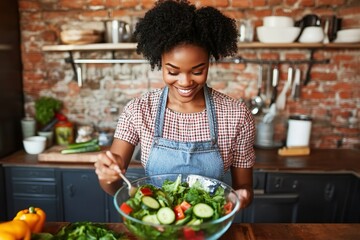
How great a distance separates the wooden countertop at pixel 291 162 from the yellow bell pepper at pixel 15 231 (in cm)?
124

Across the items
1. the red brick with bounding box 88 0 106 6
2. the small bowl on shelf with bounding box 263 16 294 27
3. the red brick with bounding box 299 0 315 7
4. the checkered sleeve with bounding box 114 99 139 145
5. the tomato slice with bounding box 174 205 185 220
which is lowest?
the tomato slice with bounding box 174 205 185 220

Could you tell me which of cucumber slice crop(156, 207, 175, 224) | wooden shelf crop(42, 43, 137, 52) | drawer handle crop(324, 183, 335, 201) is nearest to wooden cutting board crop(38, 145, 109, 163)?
wooden shelf crop(42, 43, 137, 52)

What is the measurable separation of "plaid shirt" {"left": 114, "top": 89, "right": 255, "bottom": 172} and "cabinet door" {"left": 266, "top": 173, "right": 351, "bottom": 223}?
0.99 metres

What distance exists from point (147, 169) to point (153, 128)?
184 mm

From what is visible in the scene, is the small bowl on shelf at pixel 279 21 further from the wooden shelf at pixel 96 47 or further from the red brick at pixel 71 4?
the red brick at pixel 71 4

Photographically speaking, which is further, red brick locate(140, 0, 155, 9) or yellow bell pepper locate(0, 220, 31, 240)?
red brick locate(140, 0, 155, 9)

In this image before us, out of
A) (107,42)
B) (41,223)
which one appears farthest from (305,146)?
(41,223)

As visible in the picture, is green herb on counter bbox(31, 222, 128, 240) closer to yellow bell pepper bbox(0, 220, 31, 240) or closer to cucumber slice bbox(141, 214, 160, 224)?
yellow bell pepper bbox(0, 220, 31, 240)

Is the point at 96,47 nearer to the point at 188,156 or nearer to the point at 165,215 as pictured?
the point at 188,156

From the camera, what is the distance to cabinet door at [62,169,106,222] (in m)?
2.28

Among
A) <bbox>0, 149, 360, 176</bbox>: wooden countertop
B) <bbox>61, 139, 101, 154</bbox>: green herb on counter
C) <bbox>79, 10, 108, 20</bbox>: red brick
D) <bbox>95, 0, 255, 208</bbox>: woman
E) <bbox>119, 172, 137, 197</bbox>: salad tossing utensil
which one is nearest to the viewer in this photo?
<bbox>119, 172, 137, 197</bbox>: salad tossing utensil

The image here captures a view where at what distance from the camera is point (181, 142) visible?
4.43 ft

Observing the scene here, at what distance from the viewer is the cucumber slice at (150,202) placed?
0.93m

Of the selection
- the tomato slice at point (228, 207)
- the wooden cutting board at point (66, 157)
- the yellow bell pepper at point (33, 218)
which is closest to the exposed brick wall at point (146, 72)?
the wooden cutting board at point (66, 157)
